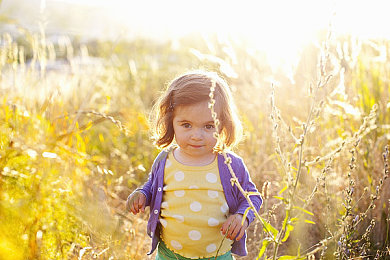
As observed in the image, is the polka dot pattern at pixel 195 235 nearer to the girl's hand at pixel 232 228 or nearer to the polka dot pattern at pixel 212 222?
the polka dot pattern at pixel 212 222

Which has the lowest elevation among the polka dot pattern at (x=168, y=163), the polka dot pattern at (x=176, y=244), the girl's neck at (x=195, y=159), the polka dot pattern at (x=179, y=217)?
the polka dot pattern at (x=176, y=244)

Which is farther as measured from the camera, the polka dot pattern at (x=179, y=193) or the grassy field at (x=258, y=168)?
the polka dot pattern at (x=179, y=193)

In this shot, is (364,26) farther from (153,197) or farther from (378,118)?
(153,197)

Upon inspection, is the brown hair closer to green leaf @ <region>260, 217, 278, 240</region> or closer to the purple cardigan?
the purple cardigan

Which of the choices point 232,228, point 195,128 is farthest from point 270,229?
point 195,128

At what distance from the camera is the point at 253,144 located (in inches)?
140

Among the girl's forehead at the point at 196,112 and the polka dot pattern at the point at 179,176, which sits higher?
the girl's forehead at the point at 196,112

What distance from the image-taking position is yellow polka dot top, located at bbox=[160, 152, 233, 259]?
68.4 inches

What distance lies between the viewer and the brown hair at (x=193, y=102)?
1.77m

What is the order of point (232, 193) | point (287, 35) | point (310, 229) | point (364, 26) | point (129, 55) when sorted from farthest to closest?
point (129, 55), point (287, 35), point (364, 26), point (310, 229), point (232, 193)

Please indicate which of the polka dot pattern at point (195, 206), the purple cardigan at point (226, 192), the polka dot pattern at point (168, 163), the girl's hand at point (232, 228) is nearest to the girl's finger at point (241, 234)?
the girl's hand at point (232, 228)

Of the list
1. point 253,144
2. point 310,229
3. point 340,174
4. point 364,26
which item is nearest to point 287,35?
point 364,26

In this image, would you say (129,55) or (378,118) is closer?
(378,118)

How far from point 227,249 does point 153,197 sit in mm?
382
